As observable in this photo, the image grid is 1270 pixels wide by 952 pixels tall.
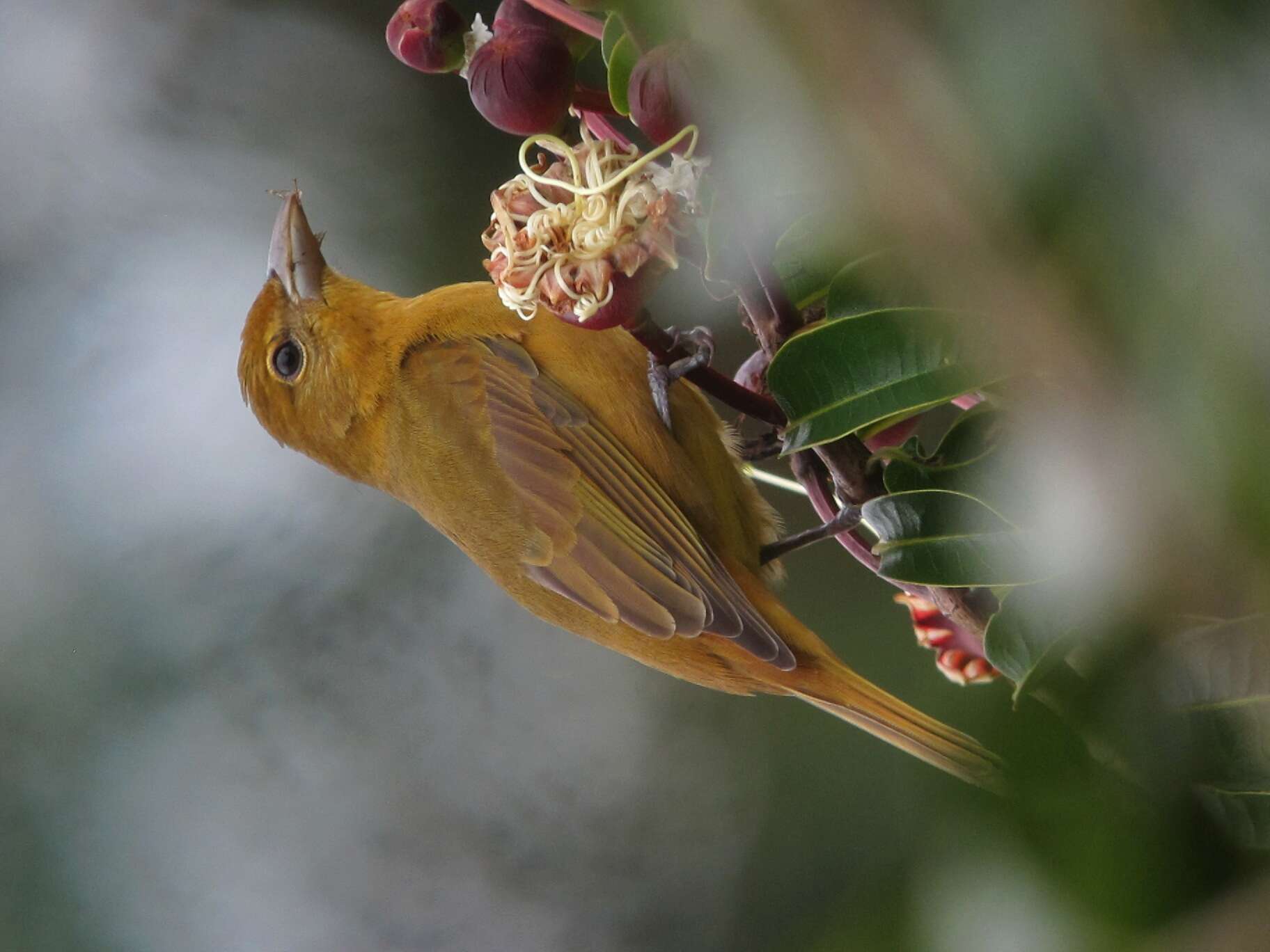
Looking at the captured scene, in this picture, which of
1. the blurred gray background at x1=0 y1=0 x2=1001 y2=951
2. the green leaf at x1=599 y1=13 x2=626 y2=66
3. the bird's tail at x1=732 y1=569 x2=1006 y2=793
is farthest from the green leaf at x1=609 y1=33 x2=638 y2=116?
the blurred gray background at x1=0 y1=0 x2=1001 y2=951

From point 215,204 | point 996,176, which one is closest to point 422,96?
point 215,204

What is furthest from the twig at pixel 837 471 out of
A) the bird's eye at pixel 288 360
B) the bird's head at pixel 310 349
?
the bird's eye at pixel 288 360

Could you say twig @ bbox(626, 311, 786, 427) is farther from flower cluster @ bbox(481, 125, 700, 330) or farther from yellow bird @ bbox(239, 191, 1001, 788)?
yellow bird @ bbox(239, 191, 1001, 788)

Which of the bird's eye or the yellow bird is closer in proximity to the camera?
the yellow bird

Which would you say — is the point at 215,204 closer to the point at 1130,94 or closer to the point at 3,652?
the point at 3,652

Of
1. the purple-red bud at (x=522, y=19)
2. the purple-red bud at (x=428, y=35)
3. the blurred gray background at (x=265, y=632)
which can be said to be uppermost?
the purple-red bud at (x=428, y=35)

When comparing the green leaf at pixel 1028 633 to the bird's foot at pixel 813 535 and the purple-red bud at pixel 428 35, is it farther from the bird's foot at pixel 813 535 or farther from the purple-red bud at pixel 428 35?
the purple-red bud at pixel 428 35
